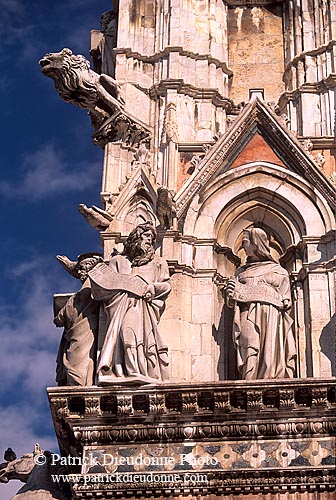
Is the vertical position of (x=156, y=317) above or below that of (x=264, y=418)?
above

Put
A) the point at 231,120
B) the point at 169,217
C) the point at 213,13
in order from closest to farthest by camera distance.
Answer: the point at 169,217 < the point at 231,120 < the point at 213,13

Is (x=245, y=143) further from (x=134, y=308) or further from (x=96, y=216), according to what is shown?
(x=134, y=308)

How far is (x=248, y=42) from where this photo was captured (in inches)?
750

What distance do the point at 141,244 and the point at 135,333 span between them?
4.24ft

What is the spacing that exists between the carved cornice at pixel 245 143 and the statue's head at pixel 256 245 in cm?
102

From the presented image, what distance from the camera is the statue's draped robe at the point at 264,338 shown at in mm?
14258

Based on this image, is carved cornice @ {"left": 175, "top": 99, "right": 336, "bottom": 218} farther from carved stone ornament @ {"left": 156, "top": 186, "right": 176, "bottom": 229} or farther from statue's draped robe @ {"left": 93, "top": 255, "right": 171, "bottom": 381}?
→ statue's draped robe @ {"left": 93, "top": 255, "right": 171, "bottom": 381}

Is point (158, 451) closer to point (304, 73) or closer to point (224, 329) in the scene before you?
point (224, 329)

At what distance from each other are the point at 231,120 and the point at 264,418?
541 centimetres

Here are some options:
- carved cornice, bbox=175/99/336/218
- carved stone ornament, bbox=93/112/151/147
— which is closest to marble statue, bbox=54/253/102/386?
carved cornice, bbox=175/99/336/218

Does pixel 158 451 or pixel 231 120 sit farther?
pixel 231 120

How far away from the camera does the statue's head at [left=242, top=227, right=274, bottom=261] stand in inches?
612

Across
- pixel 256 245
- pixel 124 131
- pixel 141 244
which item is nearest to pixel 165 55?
pixel 124 131

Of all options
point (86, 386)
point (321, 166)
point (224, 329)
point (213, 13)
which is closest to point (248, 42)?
point (213, 13)
